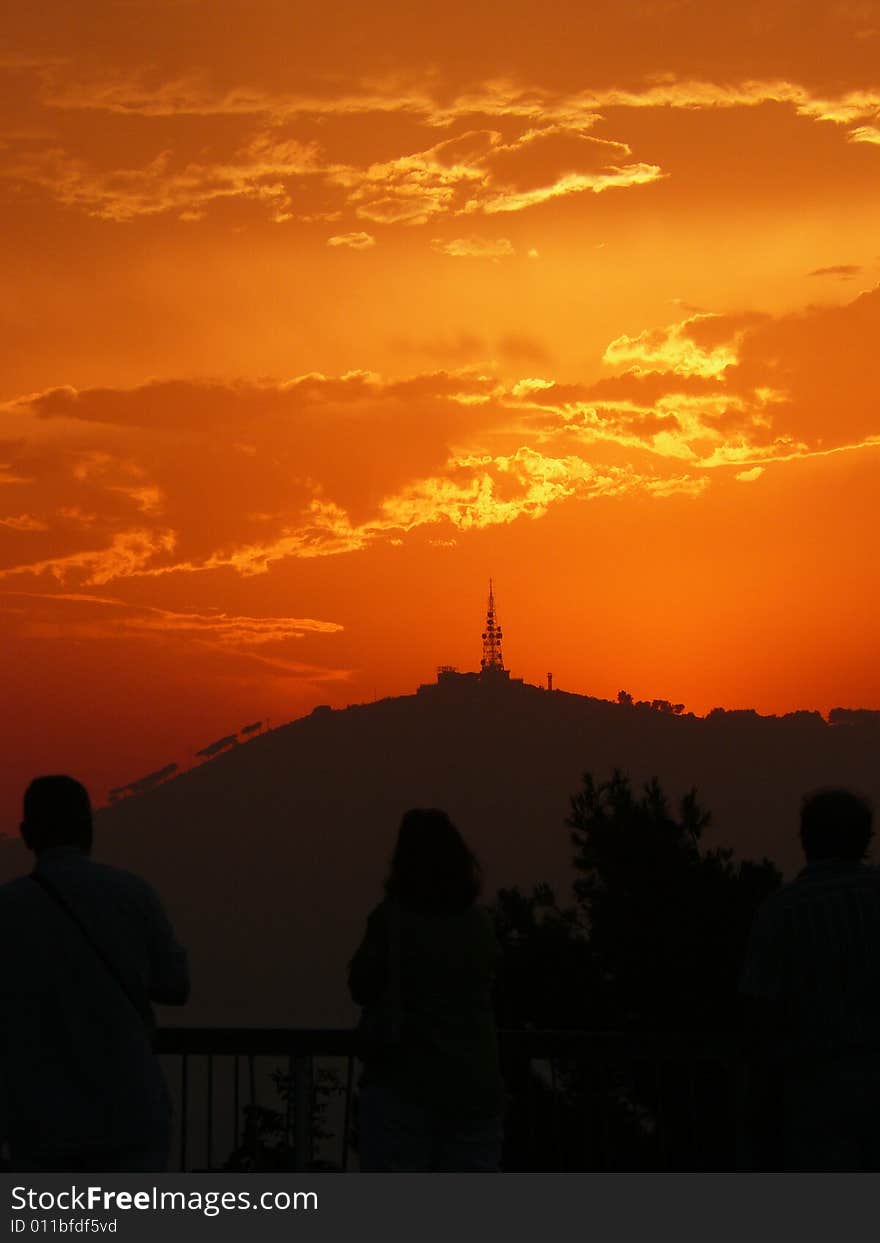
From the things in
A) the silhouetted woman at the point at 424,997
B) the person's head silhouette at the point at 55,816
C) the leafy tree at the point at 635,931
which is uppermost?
the person's head silhouette at the point at 55,816

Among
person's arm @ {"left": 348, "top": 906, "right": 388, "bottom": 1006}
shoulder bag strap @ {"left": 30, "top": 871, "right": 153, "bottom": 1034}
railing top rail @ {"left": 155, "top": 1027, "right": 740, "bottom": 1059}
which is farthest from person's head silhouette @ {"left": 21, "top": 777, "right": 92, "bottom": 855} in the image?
railing top rail @ {"left": 155, "top": 1027, "right": 740, "bottom": 1059}

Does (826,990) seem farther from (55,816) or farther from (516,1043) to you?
(55,816)

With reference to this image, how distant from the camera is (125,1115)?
4.92m

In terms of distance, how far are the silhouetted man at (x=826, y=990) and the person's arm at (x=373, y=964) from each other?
126cm

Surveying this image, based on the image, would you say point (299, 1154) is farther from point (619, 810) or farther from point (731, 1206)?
point (619, 810)

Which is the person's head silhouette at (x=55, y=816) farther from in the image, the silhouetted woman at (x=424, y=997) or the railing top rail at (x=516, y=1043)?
the railing top rail at (x=516, y=1043)

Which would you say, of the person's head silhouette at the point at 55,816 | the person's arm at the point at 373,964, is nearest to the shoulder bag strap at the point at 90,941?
the person's head silhouette at the point at 55,816

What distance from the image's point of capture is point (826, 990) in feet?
17.3

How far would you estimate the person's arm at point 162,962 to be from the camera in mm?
5035

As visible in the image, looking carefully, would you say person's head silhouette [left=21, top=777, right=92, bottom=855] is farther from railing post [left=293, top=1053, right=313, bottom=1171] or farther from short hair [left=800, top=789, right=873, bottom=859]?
railing post [left=293, top=1053, right=313, bottom=1171]

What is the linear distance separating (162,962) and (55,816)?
0.58 metres

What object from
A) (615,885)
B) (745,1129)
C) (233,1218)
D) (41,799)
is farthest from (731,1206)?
(615,885)

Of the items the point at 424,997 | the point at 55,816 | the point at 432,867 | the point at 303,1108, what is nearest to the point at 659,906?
the point at 303,1108

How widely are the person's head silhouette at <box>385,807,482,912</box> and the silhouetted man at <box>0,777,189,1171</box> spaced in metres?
0.94
